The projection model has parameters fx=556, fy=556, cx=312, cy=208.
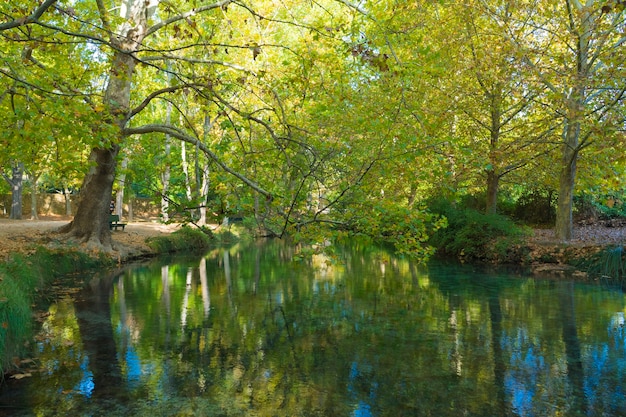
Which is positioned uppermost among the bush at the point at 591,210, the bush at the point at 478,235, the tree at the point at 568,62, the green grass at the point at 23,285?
the tree at the point at 568,62

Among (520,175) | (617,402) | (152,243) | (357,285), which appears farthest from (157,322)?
(520,175)

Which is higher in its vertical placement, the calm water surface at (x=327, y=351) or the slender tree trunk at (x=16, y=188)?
the slender tree trunk at (x=16, y=188)

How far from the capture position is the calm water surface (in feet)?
20.5

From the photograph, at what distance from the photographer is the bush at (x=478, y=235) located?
66.5 feet

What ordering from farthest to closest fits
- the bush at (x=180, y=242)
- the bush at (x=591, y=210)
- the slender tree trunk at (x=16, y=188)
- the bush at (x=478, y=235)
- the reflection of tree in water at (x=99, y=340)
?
the slender tree trunk at (x=16, y=188) → the bush at (x=591, y=210) → the bush at (x=180, y=242) → the bush at (x=478, y=235) → the reflection of tree in water at (x=99, y=340)

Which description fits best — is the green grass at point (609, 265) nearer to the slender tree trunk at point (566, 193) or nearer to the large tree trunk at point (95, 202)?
the slender tree trunk at point (566, 193)

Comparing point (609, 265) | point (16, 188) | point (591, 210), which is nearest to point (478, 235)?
point (609, 265)

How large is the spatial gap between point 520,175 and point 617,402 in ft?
56.9

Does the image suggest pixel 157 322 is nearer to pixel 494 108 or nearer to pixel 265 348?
pixel 265 348

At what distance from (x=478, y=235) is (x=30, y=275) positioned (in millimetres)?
15599

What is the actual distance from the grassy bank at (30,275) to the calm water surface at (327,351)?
0.43m

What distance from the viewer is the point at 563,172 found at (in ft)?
63.8

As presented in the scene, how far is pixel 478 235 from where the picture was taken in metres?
21.4

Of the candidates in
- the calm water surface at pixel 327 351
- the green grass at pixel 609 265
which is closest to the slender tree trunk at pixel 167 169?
the calm water surface at pixel 327 351
